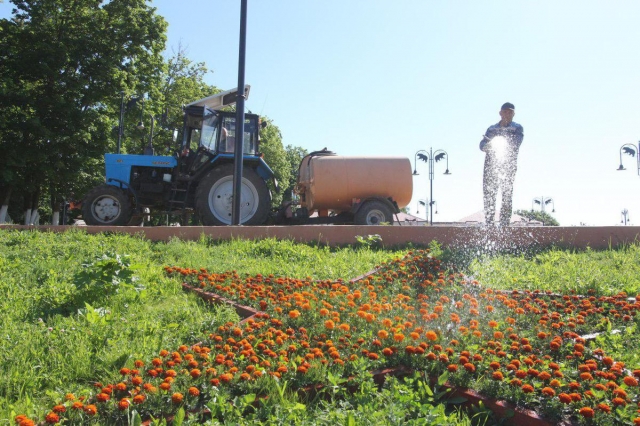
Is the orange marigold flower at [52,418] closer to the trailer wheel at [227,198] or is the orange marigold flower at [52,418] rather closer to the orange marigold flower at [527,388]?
the orange marigold flower at [527,388]

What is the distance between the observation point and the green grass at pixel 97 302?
305 cm

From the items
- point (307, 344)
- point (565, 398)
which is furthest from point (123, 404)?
point (565, 398)

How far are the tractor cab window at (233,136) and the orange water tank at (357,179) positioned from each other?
59.2 inches

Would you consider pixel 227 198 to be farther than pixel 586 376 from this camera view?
Yes

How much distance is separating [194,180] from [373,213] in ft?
13.1

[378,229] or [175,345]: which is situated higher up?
[378,229]

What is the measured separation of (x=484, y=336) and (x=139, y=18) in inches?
921

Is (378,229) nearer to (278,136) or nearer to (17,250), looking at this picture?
(17,250)

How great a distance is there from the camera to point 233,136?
11.4 metres

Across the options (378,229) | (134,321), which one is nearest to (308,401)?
(134,321)

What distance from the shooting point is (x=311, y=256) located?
654 cm

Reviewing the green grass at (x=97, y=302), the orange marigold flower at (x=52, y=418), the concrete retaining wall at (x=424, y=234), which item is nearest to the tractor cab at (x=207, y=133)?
the concrete retaining wall at (x=424, y=234)

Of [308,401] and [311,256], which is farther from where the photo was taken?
[311,256]

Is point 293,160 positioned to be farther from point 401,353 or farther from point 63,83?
point 401,353
